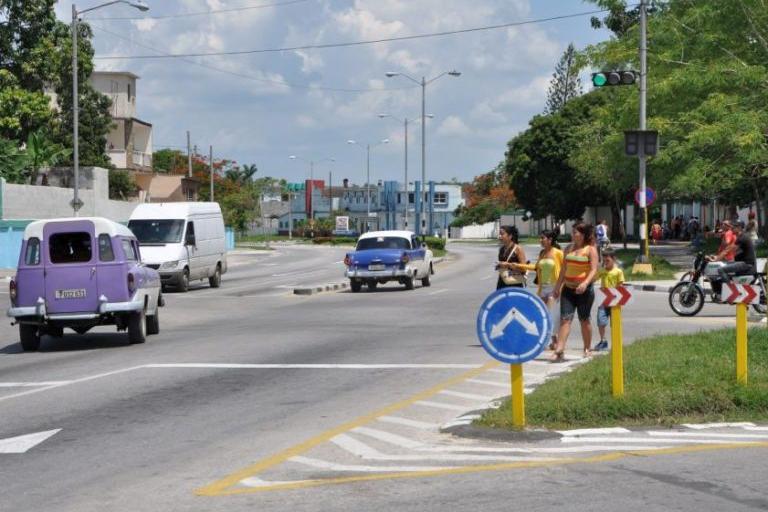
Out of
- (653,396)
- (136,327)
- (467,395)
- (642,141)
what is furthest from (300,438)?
(642,141)

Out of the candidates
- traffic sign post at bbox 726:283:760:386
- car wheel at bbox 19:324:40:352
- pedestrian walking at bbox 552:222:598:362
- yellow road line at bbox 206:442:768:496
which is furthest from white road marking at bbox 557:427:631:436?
car wheel at bbox 19:324:40:352

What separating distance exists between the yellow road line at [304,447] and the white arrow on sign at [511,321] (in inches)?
64.1

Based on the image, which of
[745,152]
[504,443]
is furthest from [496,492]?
[745,152]

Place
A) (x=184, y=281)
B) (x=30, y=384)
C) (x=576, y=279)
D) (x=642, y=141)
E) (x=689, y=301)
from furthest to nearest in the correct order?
(x=642, y=141) < (x=184, y=281) < (x=689, y=301) < (x=576, y=279) < (x=30, y=384)

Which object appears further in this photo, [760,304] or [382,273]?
[382,273]

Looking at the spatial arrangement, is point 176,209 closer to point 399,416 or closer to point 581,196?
point 399,416

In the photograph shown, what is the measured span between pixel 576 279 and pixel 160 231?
2167 cm

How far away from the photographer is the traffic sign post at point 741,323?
11742 millimetres

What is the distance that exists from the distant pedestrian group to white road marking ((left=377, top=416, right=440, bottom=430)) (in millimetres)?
4505

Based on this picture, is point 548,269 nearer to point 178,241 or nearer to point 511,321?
point 511,321

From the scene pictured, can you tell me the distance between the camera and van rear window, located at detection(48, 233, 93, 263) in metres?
19.2

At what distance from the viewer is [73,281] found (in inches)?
741

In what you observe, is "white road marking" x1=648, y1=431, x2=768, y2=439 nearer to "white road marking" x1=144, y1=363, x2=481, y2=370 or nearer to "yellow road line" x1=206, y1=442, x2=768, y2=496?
"yellow road line" x1=206, y1=442, x2=768, y2=496

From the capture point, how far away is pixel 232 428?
10.9 metres
